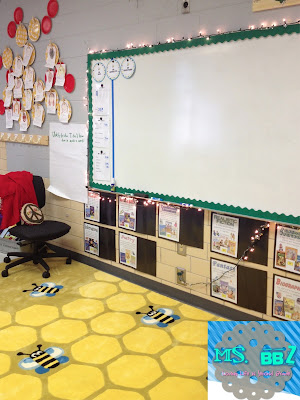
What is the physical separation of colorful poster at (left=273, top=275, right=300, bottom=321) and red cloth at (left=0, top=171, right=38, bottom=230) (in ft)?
8.21

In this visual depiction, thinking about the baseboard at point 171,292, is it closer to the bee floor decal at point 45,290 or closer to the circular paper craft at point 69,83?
the bee floor decal at point 45,290

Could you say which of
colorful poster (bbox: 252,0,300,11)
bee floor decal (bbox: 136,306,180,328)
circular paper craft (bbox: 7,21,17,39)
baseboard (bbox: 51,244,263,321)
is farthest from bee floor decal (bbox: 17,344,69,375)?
circular paper craft (bbox: 7,21,17,39)

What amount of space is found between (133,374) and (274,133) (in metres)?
1.72

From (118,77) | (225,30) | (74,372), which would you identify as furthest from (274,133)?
(74,372)

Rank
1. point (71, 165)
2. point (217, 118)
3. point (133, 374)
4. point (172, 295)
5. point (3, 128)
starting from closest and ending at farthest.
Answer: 1. point (133, 374)
2. point (217, 118)
3. point (172, 295)
4. point (71, 165)
5. point (3, 128)

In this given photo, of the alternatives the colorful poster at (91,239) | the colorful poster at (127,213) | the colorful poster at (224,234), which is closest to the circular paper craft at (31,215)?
the colorful poster at (91,239)

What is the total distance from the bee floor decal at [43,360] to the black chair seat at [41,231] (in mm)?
1245

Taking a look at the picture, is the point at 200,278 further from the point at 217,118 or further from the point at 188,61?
the point at 188,61

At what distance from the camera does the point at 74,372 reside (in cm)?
254

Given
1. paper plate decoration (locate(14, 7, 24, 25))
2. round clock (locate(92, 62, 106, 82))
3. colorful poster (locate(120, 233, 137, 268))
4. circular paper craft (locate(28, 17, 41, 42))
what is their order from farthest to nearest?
paper plate decoration (locate(14, 7, 24, 25)) → circular paper craft (locate(28, 17, 41, 42)) → colorful poster (locate(120, 233, 137, 268)) → round clock (locate(92, 62, 106, 82))

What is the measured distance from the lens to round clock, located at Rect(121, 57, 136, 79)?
3457 millimetres

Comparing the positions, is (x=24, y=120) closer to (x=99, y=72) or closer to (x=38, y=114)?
(x=38, y=114)

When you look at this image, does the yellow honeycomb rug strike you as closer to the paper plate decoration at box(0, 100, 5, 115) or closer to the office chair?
the office chair

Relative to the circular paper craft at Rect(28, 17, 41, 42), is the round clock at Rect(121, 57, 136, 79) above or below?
below
